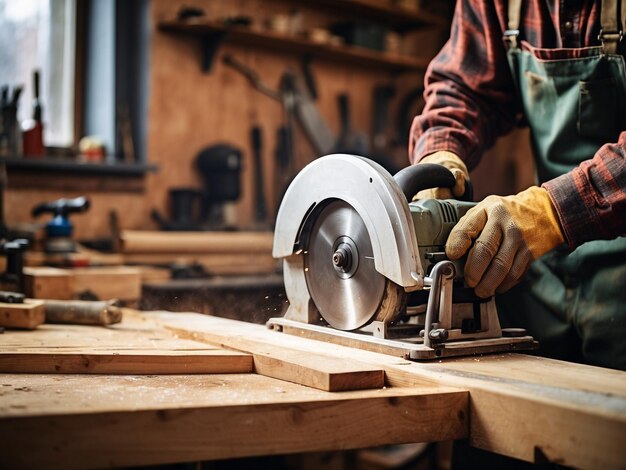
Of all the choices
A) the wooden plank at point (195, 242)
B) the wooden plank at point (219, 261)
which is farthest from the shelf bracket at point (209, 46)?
the wooden plank at point (219, 261)

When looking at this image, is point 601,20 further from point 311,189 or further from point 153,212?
point 153,212

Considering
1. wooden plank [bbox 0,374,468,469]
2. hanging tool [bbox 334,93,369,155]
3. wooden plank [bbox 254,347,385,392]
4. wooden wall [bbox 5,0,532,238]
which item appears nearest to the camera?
wooden plank [bbox 0,374,468,469]

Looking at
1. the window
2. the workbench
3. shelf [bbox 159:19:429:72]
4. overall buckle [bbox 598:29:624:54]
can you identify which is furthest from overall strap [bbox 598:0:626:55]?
the window

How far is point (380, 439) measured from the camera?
1099 millimetres

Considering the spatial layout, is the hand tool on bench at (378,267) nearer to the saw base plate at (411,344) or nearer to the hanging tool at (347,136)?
the saw base plate at (411,344)

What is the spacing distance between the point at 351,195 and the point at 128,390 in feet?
1.83

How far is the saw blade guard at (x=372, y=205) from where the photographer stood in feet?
4.43

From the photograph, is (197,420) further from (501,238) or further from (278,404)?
(501,238)

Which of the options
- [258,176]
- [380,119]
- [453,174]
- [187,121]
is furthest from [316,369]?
[380,119]

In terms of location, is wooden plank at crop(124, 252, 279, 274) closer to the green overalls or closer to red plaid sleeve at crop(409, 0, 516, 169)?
red plaid sleeve at crop(409, 0, 516, 169)

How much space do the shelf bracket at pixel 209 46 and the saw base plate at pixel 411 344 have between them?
2.90 meters

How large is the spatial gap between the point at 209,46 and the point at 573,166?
2.84 meters

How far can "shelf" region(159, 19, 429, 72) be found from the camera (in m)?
4.10

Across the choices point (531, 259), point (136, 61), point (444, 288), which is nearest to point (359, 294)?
point (444, 288)
